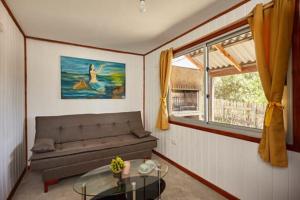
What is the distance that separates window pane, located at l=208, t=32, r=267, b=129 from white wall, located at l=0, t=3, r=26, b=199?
2.62 meters

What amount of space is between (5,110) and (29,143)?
1.24m

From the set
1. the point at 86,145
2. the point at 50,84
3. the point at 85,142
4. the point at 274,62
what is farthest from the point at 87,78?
the point at 274,62

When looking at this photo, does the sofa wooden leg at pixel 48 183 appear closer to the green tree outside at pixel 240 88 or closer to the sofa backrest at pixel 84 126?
the sofa backrest at pixel 84 126

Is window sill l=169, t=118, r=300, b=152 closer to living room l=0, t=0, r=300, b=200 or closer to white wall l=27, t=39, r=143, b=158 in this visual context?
living room l=0, t=0, r=300, b=200

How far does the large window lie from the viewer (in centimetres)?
187

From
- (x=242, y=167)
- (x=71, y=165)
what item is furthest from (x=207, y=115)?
(x=71, y=165)

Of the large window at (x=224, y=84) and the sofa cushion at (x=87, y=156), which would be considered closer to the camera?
the large window at (x=224, y=84)

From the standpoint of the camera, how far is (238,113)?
79.7 inches

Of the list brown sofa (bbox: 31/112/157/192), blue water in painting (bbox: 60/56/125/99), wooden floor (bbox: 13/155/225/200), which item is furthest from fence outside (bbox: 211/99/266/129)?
blue water in painting (bbox: 60/56/125/99)

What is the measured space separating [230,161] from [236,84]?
0.97m

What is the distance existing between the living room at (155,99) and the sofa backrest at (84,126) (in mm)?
19

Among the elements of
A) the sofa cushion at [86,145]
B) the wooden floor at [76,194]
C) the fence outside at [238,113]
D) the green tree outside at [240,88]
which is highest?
the green tree outside at [240,88]

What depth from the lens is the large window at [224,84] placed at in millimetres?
1865

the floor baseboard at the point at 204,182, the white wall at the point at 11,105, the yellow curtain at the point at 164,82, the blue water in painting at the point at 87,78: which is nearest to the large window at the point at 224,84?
the yellow curtain at the point at 164,82
